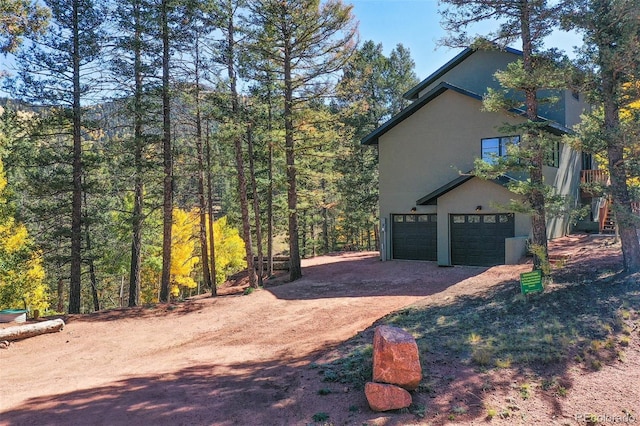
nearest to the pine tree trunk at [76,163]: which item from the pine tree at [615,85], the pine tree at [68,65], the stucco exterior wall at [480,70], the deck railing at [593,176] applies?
the pine tree at [68,65]

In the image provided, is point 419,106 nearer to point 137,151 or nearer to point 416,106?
point 416,106

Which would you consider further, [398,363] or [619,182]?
[619,182]

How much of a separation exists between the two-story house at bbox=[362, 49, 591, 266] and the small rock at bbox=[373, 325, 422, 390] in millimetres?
10324

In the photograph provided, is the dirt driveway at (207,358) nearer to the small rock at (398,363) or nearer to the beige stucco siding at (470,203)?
the small rock at (398,363)

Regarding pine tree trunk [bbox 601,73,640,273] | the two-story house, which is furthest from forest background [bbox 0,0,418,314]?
pine tree trunk [bbox 601,73,640,273]

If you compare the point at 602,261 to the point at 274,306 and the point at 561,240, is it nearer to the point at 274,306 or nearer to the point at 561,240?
the point at 561,240

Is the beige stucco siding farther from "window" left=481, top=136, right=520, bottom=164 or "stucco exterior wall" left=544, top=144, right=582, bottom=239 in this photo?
"stucco exterior wall" left=544, top=144, right=582, bottom=239

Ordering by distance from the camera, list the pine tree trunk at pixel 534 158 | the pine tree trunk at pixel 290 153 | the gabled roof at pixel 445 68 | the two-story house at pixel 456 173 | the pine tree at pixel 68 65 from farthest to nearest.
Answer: the gabled roof at pixel 445 68
the two-story house at pixel 456 173
the pine tree trunk at pixel 290 153
the pine tree at pixel 68 65
the pine tree trunk at pixel 534 158

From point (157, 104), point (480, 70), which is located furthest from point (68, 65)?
point (480, 70)

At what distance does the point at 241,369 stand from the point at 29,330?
6318mm

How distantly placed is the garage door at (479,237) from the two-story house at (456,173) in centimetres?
4

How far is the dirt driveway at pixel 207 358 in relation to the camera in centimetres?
516

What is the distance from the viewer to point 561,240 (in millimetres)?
16203

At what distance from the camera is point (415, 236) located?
60.2ft
